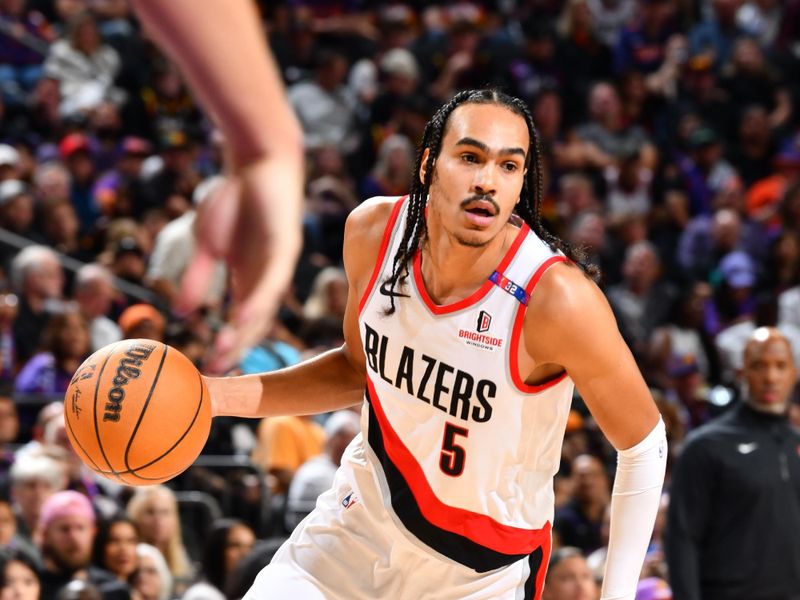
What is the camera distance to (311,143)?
9.84 meters

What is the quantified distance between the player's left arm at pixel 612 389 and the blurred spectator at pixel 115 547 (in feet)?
10.4

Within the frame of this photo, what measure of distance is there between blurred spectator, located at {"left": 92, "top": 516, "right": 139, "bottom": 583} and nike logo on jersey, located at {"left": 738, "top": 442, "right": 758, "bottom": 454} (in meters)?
2.73

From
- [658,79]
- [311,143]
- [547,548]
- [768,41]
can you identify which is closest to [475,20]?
[658,79]

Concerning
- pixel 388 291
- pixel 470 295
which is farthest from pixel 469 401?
pixel 388 291

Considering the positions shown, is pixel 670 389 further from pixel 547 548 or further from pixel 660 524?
pixel 547 548

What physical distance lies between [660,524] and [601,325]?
421cm

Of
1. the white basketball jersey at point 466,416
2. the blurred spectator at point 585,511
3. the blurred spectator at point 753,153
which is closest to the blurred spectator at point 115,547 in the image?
the blurred spectator at point 585,511

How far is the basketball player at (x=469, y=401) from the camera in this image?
10.3 feet

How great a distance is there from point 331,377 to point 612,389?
87cm

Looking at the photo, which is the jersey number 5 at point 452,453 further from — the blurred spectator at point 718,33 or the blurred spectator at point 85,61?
the blurred spectator at point 718,33

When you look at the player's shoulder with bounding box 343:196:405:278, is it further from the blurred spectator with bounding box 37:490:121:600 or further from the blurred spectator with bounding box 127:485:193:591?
the blurred spectator with bounding box 127:485:193:591

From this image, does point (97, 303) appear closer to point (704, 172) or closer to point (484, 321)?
point (484, 321)

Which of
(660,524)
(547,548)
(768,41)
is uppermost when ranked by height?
(768,41)

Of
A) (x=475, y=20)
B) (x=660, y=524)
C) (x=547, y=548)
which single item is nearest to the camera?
(x=547, y=548)
